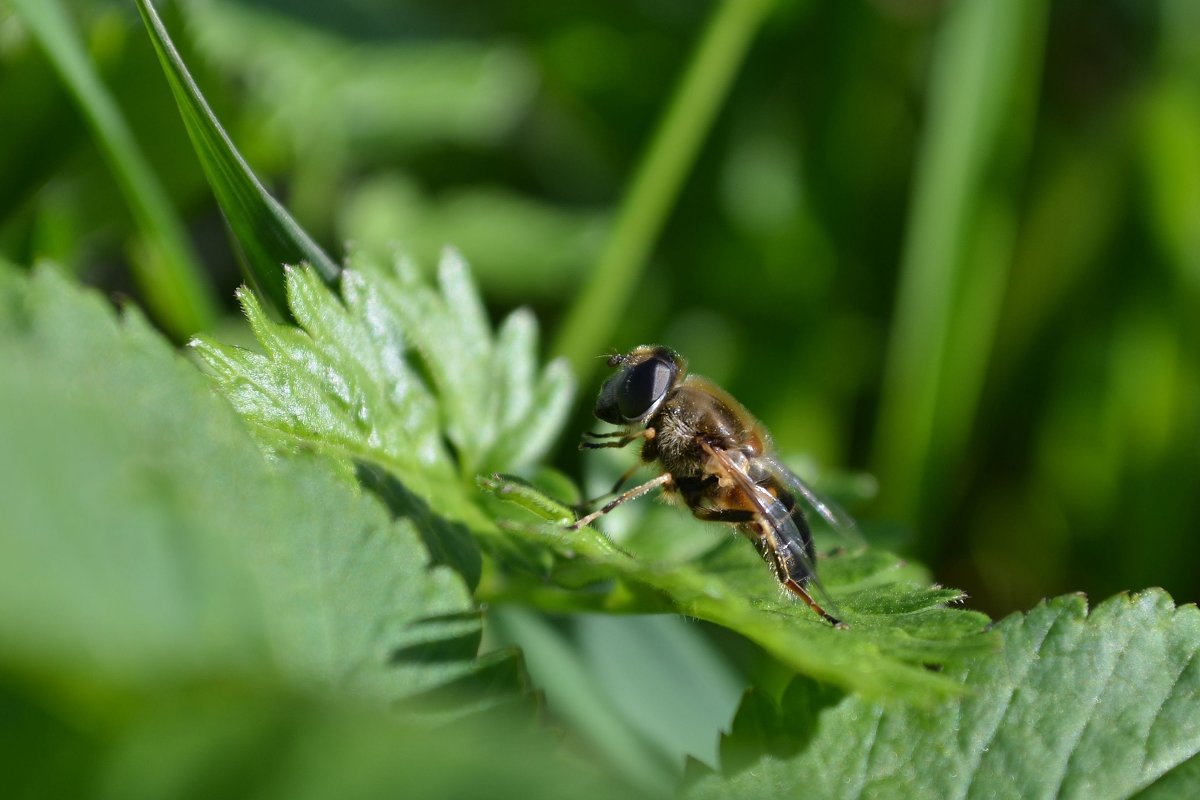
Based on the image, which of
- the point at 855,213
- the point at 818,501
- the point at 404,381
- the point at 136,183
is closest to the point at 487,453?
the point at 404,381

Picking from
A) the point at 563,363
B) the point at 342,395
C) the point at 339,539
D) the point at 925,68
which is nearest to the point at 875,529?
the point at 563,363

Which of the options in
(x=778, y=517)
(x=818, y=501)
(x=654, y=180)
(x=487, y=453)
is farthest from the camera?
(x=654, y=180)

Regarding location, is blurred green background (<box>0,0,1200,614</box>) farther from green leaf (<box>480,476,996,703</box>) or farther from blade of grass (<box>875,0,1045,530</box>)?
green leaf (<box>480,476,996,703</box>)

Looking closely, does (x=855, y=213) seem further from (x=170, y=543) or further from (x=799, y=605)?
(x=170, y=543)

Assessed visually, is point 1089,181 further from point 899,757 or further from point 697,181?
point 899,757

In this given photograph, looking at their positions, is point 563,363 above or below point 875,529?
Answer: above

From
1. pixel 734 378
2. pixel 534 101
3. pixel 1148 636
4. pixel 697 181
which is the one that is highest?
pixel 534 101
